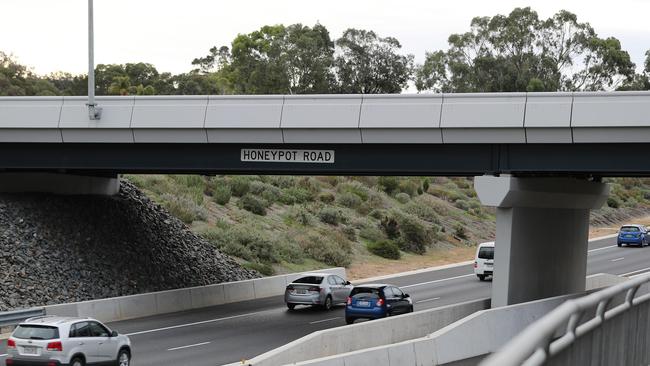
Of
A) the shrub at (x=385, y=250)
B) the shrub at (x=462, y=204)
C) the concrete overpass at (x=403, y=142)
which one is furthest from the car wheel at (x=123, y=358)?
the shrub at (x=462, y=204)

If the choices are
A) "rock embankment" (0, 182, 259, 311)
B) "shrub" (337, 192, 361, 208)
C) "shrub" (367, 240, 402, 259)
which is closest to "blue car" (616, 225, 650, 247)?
"shrub" (367, 240, 402, 259)

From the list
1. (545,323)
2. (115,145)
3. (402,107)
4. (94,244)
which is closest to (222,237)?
(94,244)

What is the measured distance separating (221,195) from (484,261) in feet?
65.1

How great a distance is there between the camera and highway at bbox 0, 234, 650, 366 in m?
25.9

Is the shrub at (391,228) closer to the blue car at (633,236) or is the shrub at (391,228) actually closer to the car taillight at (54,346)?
the blue car at (633,236)

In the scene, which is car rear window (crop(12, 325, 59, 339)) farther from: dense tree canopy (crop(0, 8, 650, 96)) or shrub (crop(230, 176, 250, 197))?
dense tree canopy (crop(0, 8, 650, 96))

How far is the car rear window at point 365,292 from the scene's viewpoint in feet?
106

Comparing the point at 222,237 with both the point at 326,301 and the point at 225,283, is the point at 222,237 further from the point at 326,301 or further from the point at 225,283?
the point at 326,301

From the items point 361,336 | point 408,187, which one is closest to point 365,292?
point 361,336

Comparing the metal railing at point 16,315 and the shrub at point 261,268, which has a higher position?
the metal railing at point 16,315

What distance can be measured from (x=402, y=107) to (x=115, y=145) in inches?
420

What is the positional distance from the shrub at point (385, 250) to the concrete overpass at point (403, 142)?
1055 inches

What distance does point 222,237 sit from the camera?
5294cm

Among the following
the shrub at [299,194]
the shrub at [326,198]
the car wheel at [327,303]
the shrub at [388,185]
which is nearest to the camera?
the car wheel at [327,303]
